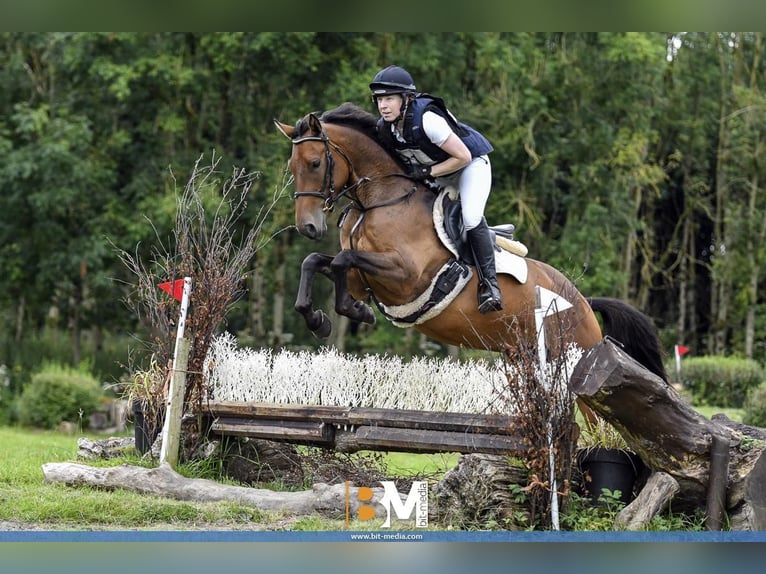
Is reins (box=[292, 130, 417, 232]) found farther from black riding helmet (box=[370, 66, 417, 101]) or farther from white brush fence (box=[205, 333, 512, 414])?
white brush fence (box=[205, 333, 512, 414])

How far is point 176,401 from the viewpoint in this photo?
5656mm

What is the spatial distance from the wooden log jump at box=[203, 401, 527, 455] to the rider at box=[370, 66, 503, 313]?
2.47 ft

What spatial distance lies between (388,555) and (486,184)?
2133 millimetres

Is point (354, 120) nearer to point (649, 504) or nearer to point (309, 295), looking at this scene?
point (309, 295)

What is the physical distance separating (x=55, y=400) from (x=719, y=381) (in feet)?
30.0

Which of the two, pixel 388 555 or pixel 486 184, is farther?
pixel 486 184

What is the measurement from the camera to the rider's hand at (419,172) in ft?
19.0

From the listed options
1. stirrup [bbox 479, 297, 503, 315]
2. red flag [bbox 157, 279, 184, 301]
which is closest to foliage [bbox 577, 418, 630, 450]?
stirrup [bbox 479, 297, 503, 315]

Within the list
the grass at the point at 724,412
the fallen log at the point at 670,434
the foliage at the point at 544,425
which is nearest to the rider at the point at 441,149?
the foliage at the point at 544,425

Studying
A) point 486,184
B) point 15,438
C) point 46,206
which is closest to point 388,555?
point 486,184

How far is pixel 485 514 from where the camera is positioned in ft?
16.0

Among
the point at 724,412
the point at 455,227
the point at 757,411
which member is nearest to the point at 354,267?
the point at 455,227
